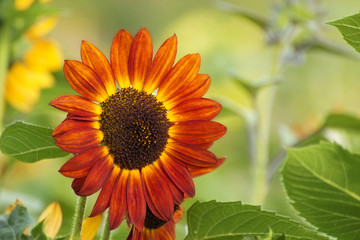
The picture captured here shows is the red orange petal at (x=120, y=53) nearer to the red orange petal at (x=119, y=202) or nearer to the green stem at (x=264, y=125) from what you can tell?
the red orange petal at (x=119, y=202)

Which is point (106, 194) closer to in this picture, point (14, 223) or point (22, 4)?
point (14, 223)

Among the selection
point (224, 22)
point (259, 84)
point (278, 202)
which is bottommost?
point (278, 202)

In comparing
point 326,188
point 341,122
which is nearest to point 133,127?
point 326,188

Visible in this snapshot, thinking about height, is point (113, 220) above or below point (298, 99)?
below

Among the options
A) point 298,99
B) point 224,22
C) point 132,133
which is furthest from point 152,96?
point 224,22

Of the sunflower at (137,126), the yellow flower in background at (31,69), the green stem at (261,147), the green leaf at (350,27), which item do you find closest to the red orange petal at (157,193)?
the sunflower at (137,126)

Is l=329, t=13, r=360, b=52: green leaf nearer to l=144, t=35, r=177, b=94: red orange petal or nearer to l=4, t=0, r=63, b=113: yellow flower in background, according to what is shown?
l=144, t=35, r=177, b=94: red orange petal

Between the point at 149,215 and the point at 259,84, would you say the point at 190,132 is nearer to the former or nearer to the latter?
the point at 149,215
